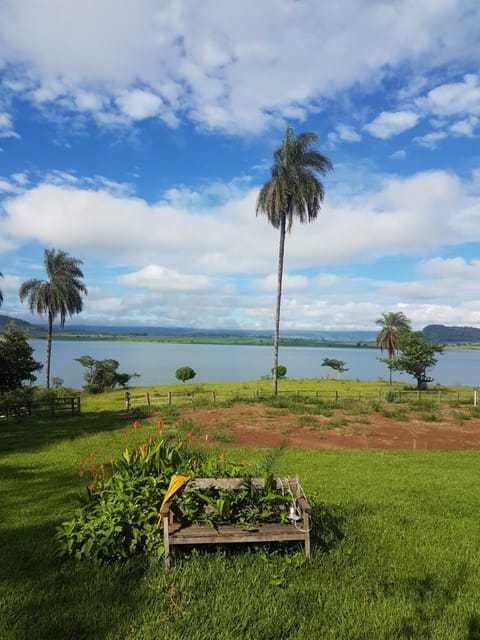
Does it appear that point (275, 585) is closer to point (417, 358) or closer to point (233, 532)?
point (233, 532)

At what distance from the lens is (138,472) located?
6020 mm

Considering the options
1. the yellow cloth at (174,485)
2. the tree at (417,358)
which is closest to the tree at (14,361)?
the yellow cloth at (174,485)

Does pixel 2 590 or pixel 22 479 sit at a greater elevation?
pixel 2 590

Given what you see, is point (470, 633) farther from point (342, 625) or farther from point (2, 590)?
point (2, 590)

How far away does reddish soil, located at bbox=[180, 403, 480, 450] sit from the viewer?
16.6 m

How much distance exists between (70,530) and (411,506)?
6.20 m

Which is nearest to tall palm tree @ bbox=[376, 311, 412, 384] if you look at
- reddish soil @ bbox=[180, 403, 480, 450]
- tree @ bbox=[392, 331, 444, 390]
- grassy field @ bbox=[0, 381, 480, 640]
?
tree @ bbox=[392, 331, 444, 390]

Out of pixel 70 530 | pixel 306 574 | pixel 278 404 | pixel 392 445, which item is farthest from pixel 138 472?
pixel 278 404

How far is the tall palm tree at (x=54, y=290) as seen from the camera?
34625 millimetres

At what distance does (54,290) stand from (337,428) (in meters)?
27.7

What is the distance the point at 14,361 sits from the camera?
23516 millimetres

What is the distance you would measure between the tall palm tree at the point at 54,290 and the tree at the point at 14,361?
33.0ft

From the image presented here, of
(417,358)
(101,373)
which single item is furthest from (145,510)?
(417,358)

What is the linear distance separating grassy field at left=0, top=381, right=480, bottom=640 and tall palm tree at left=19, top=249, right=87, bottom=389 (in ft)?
99.6
